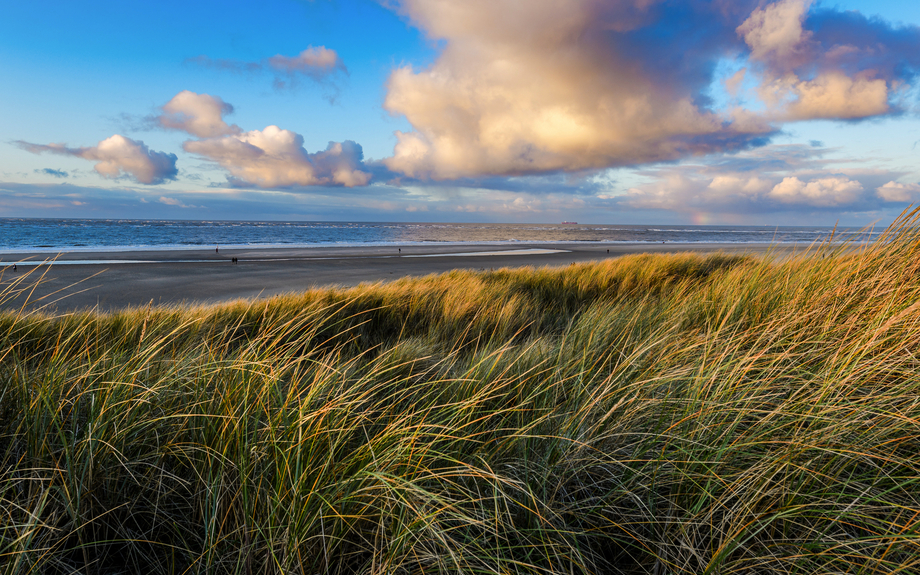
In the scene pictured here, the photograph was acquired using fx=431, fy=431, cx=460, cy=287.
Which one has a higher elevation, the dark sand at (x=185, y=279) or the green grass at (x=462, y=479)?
the green grass at (x=462, y=479)

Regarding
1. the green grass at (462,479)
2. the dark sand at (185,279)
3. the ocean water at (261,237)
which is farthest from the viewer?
the ocean water at (261,237)

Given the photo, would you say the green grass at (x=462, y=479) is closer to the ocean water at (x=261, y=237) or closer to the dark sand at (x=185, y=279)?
the ocean water at (x=261, y=237)

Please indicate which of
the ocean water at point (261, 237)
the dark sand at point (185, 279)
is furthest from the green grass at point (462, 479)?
the dark sand at point (185, 279)

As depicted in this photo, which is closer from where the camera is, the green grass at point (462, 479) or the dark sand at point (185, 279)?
the green grass at point (462, 479)

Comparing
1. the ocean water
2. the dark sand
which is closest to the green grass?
the ocean water

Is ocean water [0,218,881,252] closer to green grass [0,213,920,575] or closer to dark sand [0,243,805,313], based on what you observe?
green grass [0,213,920,575]

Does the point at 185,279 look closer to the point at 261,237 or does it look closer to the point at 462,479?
the point at 462,479

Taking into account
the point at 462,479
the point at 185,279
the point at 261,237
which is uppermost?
the point at 462,479

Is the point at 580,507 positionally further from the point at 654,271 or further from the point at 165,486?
the point at 654,271

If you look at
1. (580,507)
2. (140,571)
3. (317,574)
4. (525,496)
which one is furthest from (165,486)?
(580,507)

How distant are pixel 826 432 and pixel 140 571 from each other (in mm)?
2815

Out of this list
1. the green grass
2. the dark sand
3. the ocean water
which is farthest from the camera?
the ocean water

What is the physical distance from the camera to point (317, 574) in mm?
1455

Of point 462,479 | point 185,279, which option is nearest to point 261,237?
point 185,279
